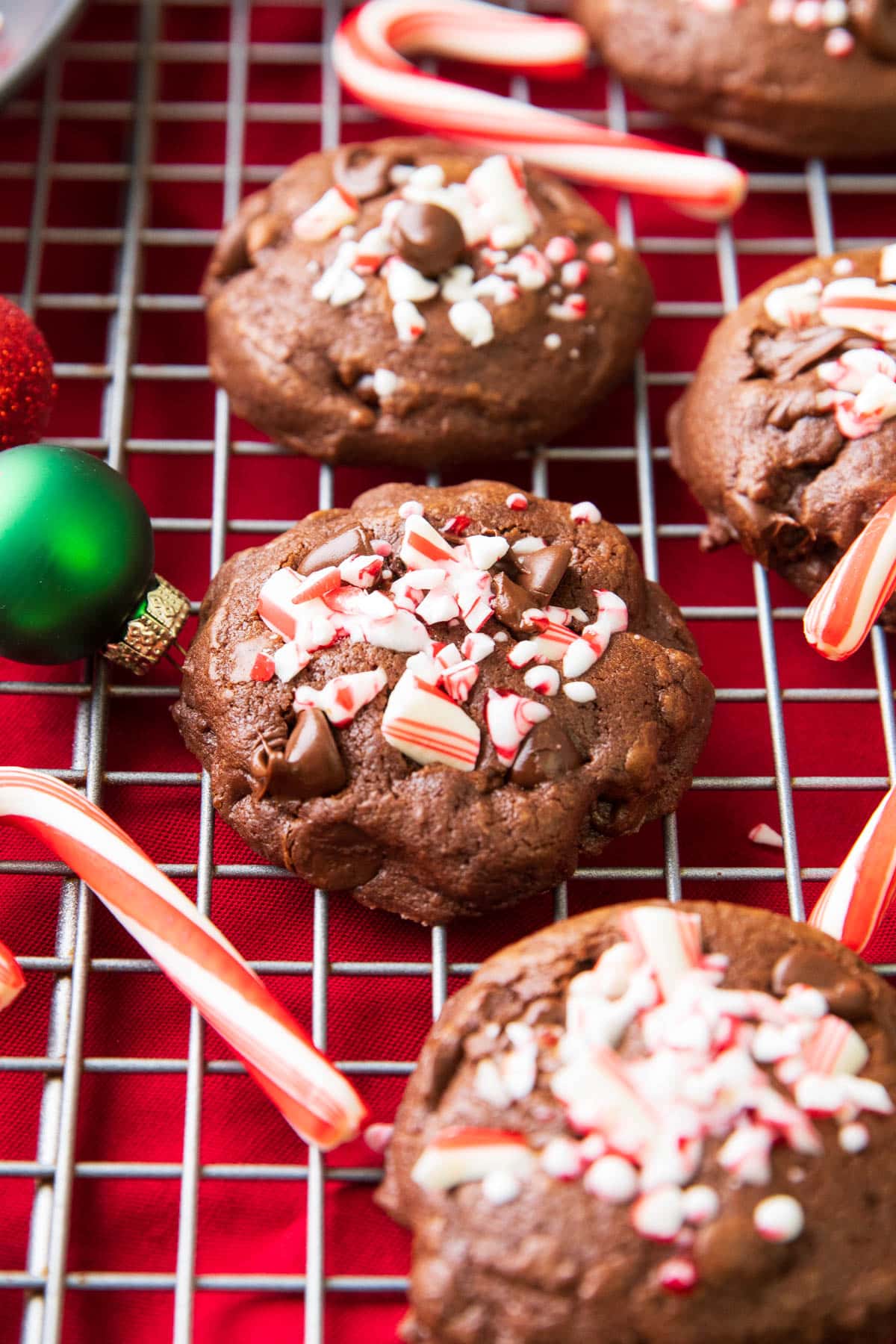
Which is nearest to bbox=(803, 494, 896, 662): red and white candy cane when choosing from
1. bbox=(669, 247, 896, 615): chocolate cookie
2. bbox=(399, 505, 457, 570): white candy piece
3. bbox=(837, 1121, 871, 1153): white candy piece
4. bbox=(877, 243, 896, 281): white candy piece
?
bbox=(669, 247, 896, 615): chocolate cookie

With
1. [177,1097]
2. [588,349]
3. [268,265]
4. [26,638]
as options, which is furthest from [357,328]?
[177,1097]

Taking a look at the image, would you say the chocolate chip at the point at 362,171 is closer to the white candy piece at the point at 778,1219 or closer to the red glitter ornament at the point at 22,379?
the red glitter ornament at the point at 22,379

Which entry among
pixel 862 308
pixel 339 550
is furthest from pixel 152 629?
pixel 862 308

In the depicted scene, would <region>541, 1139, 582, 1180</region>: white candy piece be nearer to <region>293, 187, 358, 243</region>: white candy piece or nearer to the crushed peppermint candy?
the crushed peppermint candy

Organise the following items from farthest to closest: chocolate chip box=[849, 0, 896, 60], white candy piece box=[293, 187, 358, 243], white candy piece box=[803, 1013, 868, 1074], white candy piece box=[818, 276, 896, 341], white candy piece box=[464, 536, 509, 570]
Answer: chocolate chip box=[849, 0, 896, 60] < white candy piece box=[293, 187, 358, 243] < white candy piece box=[818, 276, 896, 341] < white candy piece box=[464, 536, 509, 570] < white candy piece box=[803, 1013, 868, 1074]

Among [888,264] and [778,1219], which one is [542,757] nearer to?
[778,1219]
